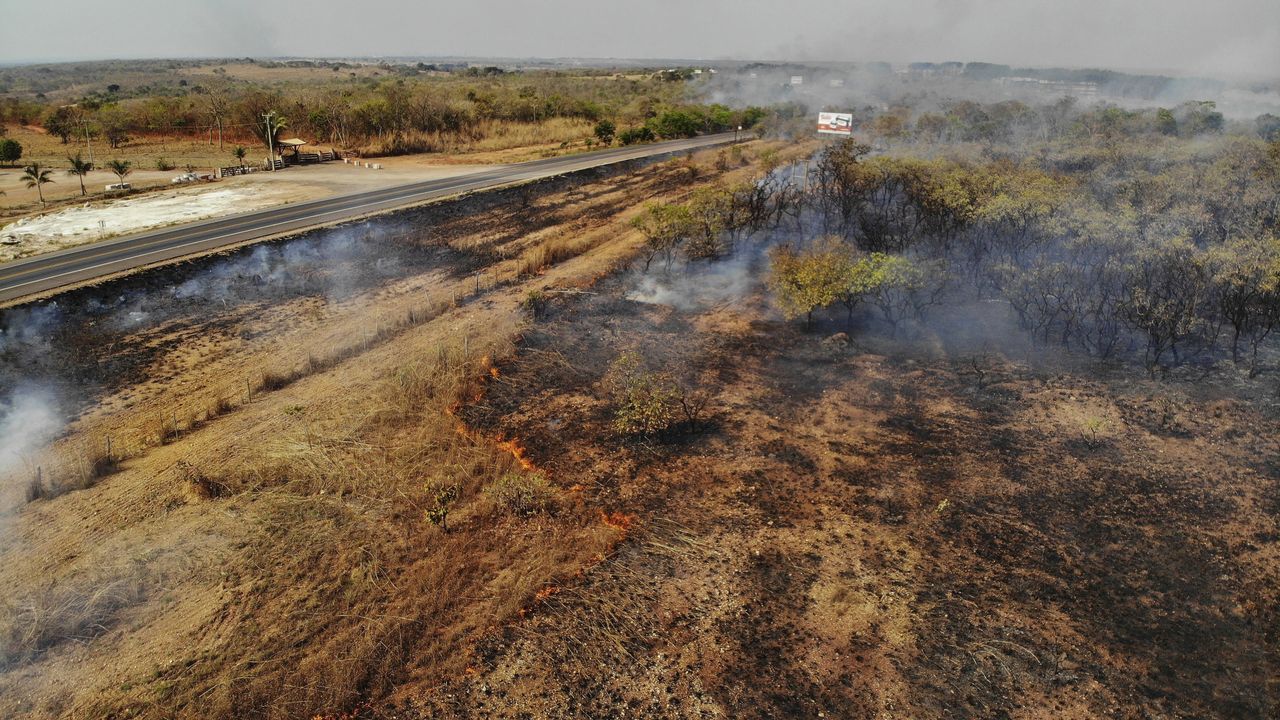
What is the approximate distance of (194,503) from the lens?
14.7m

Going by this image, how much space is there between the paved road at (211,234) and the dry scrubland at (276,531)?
7240 millimetres

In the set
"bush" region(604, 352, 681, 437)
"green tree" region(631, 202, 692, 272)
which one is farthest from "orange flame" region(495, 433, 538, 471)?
"green tree" region(631, 202, 692, 272)

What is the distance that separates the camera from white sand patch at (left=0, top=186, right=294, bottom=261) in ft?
112

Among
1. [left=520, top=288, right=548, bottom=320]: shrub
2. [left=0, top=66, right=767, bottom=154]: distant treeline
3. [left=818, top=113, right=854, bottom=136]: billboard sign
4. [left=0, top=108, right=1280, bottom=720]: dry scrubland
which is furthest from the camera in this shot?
[left=0, top=66, right=767, bottom=154]: distant treeline

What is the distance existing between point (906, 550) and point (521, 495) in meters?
7.79

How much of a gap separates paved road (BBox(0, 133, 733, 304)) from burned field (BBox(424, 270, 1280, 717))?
20.7m

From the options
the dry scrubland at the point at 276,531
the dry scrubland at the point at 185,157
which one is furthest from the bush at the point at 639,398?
the dry scrubland at the point at 185,157

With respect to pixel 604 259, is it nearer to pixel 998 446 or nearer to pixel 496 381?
pixel 496 381

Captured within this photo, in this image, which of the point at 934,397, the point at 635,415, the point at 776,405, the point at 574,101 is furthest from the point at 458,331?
the point at 574,101

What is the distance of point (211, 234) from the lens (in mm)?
34938

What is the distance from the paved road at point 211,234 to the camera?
92.3 ft

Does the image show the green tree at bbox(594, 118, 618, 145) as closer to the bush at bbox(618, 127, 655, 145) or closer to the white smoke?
the bush at bbox(618, 127, 655, 145)

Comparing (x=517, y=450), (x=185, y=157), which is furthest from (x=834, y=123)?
(x=185, y=157)

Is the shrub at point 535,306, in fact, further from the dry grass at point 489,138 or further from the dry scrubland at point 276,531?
the dry grass at point 489,138
